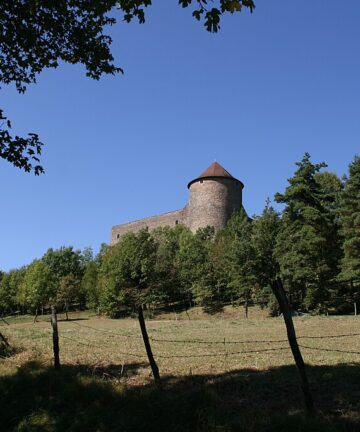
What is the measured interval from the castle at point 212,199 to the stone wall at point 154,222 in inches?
40.7

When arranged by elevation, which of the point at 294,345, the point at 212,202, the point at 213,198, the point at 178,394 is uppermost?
the point at 213,198

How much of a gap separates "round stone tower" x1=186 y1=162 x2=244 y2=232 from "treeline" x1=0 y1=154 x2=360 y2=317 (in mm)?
3650

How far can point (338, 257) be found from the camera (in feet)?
115

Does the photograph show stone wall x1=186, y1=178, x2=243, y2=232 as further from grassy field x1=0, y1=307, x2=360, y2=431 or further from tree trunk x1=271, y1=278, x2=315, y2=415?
tree trunk x1=271, y1=278, x2=315, y2=415

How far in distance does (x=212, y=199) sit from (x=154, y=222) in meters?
17.7

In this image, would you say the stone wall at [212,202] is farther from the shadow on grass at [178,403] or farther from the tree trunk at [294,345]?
the tree trunk at [294,345]

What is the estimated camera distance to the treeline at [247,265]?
108 ft

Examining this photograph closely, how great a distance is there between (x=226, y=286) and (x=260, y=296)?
613 centimetres

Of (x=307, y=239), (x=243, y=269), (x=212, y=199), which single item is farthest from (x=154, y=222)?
(x=307, y=239)

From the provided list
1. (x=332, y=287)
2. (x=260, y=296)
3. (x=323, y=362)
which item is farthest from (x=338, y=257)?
(x=323, y=362)

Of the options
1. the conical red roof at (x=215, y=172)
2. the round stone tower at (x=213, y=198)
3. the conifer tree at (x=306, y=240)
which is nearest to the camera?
the conifer tree at (x=306, y=240)

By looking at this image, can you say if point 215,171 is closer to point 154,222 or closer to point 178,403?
point 154,222

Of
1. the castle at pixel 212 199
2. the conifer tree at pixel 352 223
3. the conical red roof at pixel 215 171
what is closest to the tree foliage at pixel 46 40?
the conifer tree at pixel 352 223

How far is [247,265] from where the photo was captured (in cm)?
4181
